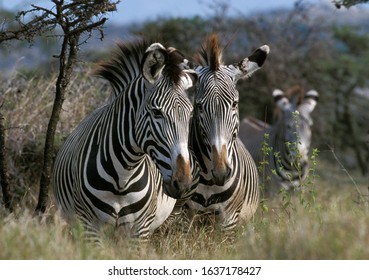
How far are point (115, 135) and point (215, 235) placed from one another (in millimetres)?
1480

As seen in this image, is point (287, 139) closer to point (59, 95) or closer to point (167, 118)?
point (59, 95)

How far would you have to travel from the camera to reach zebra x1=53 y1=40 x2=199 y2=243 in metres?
5.88

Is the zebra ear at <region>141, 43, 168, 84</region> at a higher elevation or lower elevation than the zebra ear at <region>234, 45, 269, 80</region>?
higher

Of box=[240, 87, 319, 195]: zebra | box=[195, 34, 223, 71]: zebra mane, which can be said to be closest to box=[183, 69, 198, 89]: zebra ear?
box=[195, 34, 223, 71]: zebra mane

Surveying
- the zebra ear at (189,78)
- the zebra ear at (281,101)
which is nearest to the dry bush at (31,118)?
the zebra ear at (189,78)

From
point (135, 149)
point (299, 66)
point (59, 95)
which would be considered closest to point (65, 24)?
point (59, 95)

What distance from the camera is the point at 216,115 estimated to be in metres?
6.64

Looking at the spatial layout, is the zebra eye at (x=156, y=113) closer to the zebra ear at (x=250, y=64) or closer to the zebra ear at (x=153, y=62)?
the zebra ear at (x=153, y=62)

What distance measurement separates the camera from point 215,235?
711 centimetres

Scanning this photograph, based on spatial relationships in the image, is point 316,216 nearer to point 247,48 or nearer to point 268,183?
point 268,183

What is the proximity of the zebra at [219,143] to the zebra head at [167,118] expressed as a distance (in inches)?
19.5

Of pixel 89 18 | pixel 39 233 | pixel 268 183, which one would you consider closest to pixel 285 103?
pixel 268 183

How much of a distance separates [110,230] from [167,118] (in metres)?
1.07

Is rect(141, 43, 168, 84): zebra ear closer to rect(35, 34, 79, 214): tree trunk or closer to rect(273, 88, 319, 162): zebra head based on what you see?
rect(35, 34, 79, 214): tree trunk
